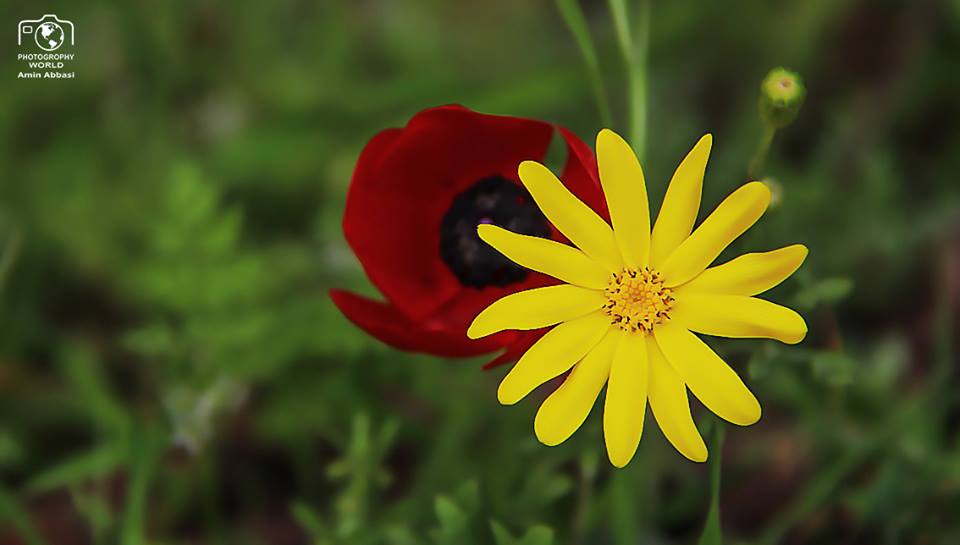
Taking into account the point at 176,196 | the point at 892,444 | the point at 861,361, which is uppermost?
the point at 176,196

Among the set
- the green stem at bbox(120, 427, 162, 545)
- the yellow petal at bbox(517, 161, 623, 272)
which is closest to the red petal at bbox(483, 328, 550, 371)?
the yellow petal at bbox(517, 161, 623, 272)

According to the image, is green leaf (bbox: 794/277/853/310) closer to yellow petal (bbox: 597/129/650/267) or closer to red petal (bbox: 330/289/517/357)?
yellow petal (bbox: 597/129/650/267)

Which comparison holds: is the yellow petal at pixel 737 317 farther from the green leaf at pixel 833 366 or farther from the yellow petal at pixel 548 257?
the green leaf at pixel 833 366

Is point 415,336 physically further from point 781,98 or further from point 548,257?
point 781,98

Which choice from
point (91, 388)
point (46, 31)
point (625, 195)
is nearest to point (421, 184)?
point (625, 195)

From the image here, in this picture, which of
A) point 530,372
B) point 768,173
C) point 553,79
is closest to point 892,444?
point 768,173

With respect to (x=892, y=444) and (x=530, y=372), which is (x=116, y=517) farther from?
(x=892, y=444)
